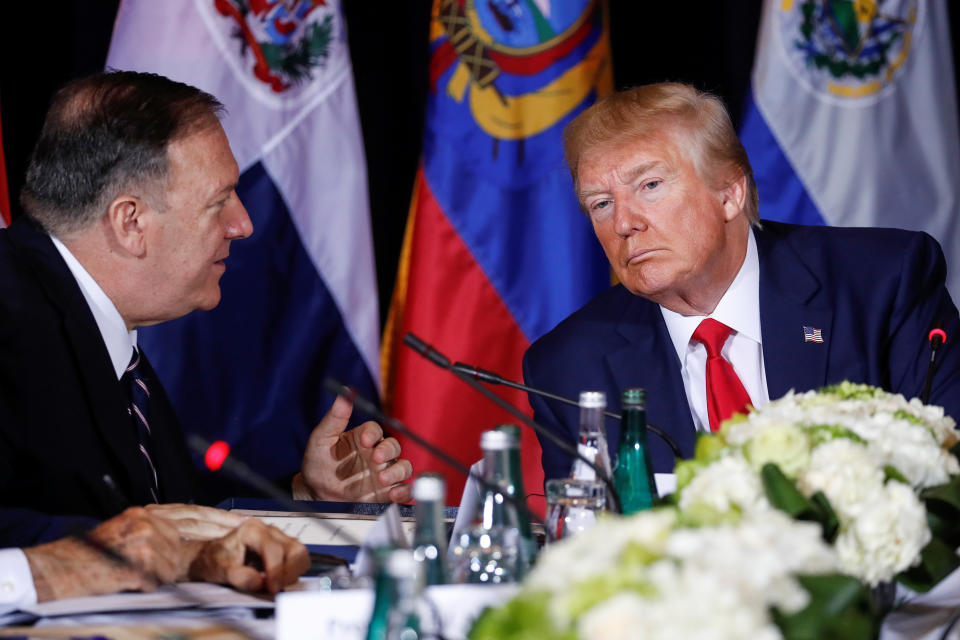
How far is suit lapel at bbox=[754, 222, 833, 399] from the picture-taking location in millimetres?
2369

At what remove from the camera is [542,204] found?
355 centimetres

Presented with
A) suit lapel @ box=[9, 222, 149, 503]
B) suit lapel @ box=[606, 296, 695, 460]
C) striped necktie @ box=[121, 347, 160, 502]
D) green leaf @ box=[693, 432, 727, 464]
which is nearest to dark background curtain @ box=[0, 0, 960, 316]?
suit lapel @ box=[606, 296, 695, 460]

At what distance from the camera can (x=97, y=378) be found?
1960mm

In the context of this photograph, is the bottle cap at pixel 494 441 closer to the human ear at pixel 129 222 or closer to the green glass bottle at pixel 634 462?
the green glass bottle at pixel 634 462

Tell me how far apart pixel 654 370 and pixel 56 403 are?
1.29 m

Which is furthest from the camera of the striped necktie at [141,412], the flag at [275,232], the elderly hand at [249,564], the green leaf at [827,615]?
the flag at [275,232]

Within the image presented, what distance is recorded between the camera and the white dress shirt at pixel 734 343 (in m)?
2.42

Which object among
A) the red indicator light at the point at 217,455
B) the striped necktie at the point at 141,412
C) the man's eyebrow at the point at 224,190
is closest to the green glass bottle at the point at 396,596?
the red indicator light at the point at 217,455

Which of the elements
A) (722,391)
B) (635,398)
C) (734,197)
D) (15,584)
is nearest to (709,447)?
(635,398)

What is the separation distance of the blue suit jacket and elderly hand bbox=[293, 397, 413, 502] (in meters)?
0.42

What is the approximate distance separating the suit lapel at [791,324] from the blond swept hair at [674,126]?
255mm

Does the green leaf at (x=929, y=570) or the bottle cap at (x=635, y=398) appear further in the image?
the bottle cap at (x=635, y=398)

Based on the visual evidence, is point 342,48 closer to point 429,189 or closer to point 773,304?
point 429,189

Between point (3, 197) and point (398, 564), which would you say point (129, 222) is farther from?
point (398, 564)
